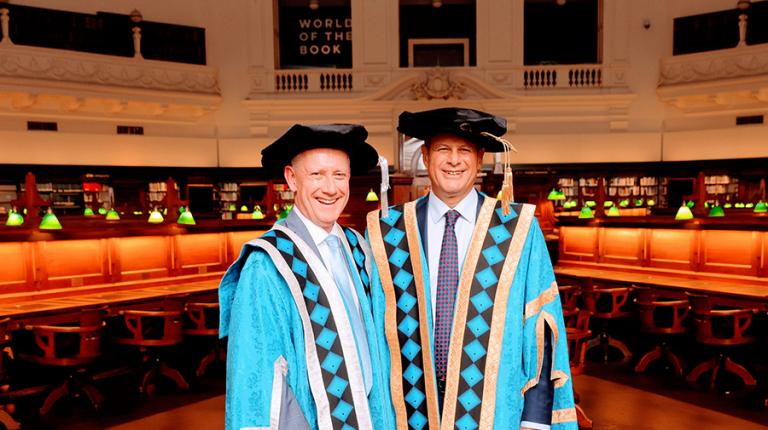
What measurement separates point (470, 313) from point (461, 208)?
404 mm

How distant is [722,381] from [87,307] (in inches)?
259

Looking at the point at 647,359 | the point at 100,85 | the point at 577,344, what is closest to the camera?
the point at 577,344

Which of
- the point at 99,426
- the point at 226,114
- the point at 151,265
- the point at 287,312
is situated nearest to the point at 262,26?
the point at 226,114

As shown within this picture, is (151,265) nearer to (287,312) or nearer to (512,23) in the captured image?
(287,312)

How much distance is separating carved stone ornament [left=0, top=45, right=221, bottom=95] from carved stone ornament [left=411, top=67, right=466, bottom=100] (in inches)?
220

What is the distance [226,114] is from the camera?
15.6 meters

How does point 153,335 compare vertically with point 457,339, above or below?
below

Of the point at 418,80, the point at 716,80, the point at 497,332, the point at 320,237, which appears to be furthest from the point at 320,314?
the point at 716,80

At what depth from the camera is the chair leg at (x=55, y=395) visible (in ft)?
17.0

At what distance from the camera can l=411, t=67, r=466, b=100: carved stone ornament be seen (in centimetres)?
1505

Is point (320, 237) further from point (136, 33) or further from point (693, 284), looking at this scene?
point (136, 33)

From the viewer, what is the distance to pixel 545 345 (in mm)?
2084

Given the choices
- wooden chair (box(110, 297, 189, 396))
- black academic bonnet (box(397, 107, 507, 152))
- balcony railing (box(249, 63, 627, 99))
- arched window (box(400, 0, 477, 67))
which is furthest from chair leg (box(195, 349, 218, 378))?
arched window (box(400, 0, 477, 67))

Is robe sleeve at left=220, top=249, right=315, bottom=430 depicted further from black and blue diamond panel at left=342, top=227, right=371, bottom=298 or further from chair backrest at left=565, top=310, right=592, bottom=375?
chair backrest at left=565, top=310, right=592, bottom=375
